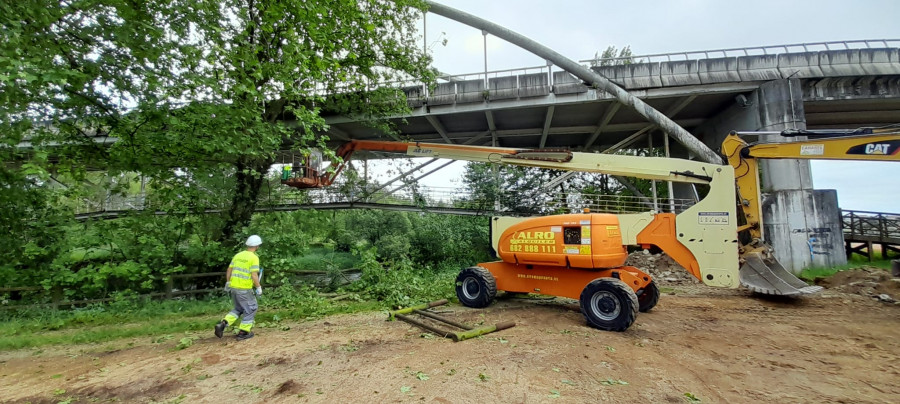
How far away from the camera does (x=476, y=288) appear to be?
794cm

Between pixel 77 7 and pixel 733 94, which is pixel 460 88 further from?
pixel 77 7

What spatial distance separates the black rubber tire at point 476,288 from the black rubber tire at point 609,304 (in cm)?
205

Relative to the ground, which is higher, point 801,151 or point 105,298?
point 801,151

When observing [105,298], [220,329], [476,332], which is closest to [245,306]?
[220,329]

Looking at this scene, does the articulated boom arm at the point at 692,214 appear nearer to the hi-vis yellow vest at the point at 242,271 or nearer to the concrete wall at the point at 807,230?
the hi-vis yellow vest at the point at 242,271

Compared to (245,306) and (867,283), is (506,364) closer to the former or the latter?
(245,306)

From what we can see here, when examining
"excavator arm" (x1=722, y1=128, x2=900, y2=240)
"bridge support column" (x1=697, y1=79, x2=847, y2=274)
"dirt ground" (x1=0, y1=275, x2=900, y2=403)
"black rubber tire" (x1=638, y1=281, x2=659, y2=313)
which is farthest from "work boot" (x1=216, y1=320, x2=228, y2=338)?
"bridge support column" (x1=697, y1=79, x2=847, y2=274)

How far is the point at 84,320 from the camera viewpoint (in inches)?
317

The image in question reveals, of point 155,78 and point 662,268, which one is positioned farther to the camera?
point 662,268

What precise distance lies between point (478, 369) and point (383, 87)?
10.5 metres

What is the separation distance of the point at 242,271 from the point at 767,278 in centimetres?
1034

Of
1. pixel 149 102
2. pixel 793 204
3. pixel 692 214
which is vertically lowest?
pixel 692 214

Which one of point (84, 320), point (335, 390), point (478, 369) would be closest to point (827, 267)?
point (478, 369)

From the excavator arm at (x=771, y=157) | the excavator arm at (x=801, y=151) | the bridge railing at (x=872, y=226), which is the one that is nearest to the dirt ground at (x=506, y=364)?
the excavator arm at (x=771, y=157)
